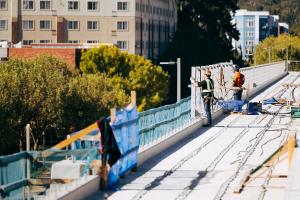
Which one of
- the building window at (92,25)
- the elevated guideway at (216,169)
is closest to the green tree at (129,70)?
the building window at (92,25)

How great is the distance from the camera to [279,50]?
461 feet

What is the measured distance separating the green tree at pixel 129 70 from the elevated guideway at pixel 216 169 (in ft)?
223

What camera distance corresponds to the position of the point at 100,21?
11662cm

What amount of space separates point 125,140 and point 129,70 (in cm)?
8055

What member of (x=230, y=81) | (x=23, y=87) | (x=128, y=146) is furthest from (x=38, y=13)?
(x=128, y=146)

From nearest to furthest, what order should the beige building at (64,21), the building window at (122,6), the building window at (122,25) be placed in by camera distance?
the building window at (122,25)
the building window at (122,6)
the beige building at (64,21)

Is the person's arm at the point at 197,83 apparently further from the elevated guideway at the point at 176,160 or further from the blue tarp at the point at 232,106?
the blue tarp at the point at 232,106

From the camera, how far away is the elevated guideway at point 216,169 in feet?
51.0

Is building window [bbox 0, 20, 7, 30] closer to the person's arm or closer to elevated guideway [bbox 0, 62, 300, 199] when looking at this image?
elevated guideway [bbox 0, 62, 300, 199]

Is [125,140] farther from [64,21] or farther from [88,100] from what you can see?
[64,21]

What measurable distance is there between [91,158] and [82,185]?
0.88 meters

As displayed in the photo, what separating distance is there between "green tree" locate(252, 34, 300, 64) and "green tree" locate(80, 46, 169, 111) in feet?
122

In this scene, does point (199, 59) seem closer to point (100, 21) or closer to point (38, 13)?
point (100, 21)

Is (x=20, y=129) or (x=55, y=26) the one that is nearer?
(x=20, y=129)
